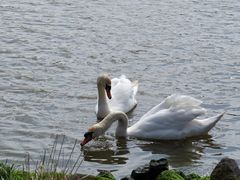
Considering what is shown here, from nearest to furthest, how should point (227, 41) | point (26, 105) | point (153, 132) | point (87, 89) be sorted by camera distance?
point (153, 132) → point (26, 105) → point (87, 89) → point (227, 41)

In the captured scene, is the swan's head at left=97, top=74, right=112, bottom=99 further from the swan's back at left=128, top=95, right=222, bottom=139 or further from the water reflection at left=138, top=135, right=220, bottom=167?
the water reflection at left=138, top=135, right=220, bottom=167

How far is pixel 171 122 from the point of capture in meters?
10.6

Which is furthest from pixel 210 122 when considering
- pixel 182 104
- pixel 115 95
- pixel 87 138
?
pixel 115 95

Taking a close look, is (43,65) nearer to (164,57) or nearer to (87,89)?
(87,89)

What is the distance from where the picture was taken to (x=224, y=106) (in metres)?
11.7

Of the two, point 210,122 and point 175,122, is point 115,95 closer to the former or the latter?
point 175,122

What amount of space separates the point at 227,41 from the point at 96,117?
5111mm

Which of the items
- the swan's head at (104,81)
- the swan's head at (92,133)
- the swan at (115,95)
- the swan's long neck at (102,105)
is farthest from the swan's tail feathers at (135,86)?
the swan's head at (92,133)

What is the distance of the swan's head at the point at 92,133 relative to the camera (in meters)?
9.92

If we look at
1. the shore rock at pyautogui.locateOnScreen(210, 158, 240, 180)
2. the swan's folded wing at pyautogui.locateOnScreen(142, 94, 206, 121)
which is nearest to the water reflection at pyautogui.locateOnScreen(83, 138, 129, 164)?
the swan's folded wing at pyautogui.locateOnScreen(142, 94, 206, 121)

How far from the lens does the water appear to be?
9.98 m

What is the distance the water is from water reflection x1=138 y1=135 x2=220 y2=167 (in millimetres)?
15

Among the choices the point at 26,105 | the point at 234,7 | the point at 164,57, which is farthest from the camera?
the point at 234,7

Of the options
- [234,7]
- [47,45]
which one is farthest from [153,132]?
[234,7]
